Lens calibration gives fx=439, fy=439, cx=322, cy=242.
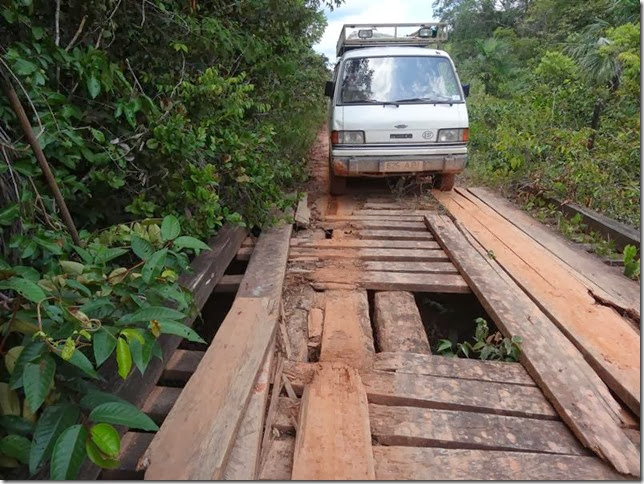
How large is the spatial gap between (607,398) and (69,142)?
269cm

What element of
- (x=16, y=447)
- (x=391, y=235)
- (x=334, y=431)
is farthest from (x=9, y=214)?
(x=391, y=235)

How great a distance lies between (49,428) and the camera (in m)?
1.26

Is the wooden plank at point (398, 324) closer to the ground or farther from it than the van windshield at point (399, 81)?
closer to the ground

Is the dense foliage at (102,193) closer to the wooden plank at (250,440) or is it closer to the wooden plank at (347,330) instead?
the wooden plank at (250,440)

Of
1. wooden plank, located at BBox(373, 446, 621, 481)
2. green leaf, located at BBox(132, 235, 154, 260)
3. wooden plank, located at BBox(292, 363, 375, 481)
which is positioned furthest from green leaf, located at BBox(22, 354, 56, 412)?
wooden plank, located at BBox(373, 446, 621, 481)

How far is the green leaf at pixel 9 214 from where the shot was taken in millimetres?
1501

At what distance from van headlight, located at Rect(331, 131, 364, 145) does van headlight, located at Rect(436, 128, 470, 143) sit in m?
0.97

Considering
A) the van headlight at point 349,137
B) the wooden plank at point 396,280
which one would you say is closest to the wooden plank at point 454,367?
the wooden plank at point 396,280

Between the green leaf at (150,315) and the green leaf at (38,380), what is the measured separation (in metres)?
0.22

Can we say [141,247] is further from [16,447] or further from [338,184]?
[338,184]

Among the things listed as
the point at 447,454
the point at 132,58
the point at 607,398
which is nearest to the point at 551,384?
the point at 607,398

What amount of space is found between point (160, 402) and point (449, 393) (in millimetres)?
1360

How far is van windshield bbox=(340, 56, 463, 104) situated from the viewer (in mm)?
5680

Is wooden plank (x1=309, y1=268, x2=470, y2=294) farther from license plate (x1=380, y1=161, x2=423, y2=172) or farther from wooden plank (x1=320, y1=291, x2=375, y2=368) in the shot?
license plate (x1=380, y1=161, x2=423, y2=172)
